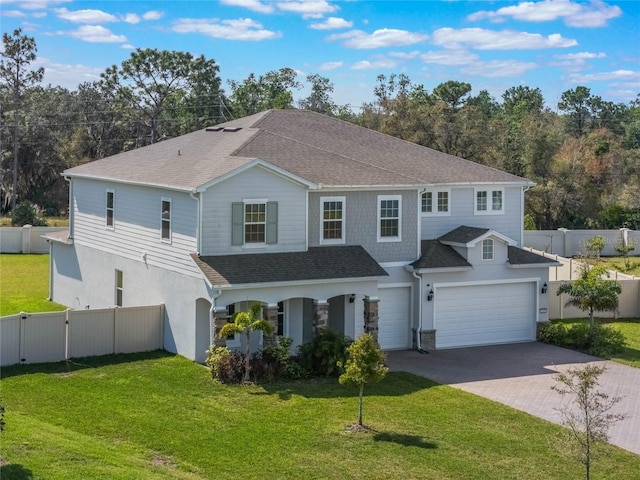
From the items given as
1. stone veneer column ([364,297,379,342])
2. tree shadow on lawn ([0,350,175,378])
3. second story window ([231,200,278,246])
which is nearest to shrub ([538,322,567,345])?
stone veneer column ([364,297,379,342])

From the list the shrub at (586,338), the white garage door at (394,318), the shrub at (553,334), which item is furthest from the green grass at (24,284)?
the shrub at (586,338)

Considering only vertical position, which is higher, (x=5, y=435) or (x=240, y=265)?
(x=240, y=265)

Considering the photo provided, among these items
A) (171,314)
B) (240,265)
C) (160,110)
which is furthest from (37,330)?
(160,110)

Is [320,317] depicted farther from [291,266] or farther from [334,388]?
[334,388]

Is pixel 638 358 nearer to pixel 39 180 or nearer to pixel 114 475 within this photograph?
pixel 114 475

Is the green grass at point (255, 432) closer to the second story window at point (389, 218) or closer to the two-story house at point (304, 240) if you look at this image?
the two-story house at point (304, 240)

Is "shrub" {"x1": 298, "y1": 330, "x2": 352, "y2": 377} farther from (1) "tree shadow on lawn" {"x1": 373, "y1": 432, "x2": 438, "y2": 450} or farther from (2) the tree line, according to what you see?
(2) the tree line
